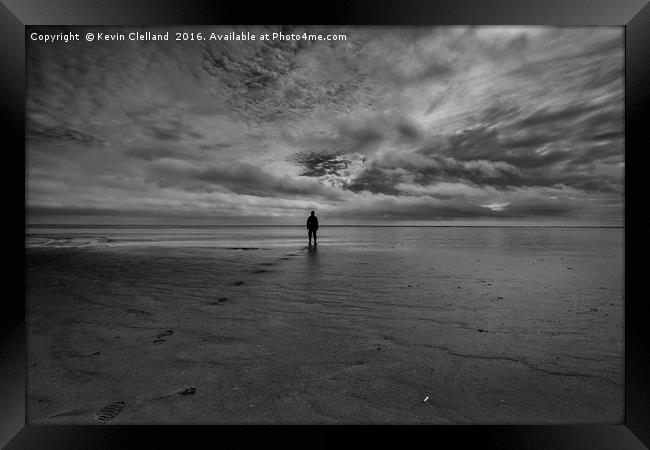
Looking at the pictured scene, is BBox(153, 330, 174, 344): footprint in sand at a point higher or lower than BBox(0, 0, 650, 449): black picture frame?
lower

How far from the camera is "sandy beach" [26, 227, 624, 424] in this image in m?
1.99

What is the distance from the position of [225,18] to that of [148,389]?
287 cm

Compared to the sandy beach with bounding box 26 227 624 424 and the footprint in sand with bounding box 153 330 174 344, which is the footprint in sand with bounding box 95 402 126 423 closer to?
the sandy beach with bounding box 26 227 624 424

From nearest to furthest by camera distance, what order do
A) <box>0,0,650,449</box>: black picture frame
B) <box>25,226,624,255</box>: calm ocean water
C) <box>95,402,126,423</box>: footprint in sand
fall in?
<box>95,402,126,423</box>: footprint in sand, <box>0,0,650,449</box>: black picture frame, <box>25,226,624,255</box>: calm ocean water

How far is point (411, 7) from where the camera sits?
87.9 inches

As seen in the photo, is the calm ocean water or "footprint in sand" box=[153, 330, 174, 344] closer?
"footprint in sand" box=[153, 330, 174, 344]

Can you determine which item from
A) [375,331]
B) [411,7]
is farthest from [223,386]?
[411,7]

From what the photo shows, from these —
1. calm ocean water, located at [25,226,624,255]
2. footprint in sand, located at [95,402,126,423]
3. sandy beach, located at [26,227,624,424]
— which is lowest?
footprint in sand, located at [95,402,126,423]

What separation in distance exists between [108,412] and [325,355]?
1591 millimetres

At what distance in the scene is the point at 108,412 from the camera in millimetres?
1982

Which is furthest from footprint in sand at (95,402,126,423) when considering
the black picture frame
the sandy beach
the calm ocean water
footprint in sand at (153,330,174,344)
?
the calm ocean water

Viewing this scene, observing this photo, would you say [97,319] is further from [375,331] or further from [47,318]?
[375,331]

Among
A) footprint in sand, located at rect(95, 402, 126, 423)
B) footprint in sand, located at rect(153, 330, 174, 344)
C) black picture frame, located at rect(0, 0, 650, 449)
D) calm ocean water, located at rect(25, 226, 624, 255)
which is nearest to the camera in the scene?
footprint in sand, located at rect(95, 402, 126, 423)

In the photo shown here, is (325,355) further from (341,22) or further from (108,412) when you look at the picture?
(341,22)
